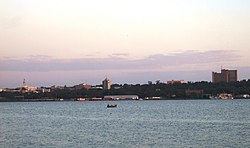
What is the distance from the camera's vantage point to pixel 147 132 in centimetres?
4822

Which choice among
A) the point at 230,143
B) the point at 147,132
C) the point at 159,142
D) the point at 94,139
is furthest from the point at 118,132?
the point at 230,143

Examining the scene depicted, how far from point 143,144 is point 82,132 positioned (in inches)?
492

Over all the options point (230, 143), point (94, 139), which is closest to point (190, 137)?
point (230, 143)

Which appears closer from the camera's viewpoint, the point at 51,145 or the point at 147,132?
the point at 51,145

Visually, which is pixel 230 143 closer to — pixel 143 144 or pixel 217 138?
pixel 217 138

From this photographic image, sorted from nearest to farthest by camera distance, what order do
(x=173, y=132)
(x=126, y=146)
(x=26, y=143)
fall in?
1. (x=126, y=146)
2. (x=26, y=143)
3. (x=173, y=132)

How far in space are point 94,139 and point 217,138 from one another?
1045 cm

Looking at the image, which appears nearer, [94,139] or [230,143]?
[230,143]

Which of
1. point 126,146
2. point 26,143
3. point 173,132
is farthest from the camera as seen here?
point 173,132

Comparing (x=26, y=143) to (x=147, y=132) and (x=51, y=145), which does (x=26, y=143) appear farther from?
(x=147, y=132)

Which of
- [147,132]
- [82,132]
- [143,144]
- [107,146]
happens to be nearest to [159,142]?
[143,144]

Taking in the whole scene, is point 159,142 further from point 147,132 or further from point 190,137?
point 147,132

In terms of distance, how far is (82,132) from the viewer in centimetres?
4969

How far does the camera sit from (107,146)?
37.9 m
